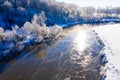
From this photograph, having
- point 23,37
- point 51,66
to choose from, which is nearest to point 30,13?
point 23,37

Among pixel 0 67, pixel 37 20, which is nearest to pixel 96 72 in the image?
pixel 0 67

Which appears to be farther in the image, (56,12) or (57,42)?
(56,12)

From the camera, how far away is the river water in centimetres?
3462

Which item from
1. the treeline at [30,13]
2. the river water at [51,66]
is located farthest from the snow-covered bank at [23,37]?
the treeline at [30,13]

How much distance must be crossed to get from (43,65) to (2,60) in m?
9.94

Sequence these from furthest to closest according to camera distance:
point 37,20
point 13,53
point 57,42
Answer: point 37,20, point 57,42, point 13,53

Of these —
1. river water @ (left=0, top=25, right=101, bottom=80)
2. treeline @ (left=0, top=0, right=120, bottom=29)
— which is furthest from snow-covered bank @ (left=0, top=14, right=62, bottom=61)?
treeline @ (left=0, top=0, right=120, bottom=29)

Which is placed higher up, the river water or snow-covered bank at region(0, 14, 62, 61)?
snow-covered bank at region(0, 14, 62, 61)

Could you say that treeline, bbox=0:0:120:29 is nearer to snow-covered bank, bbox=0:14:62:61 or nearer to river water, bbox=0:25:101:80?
snow-covered bank, bbox=0:14:62:61

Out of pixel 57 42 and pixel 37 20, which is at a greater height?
pixel 37 20

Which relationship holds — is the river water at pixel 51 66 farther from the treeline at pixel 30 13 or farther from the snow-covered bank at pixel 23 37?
the treeline at pixel 30 13

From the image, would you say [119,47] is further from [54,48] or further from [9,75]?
[9,75]

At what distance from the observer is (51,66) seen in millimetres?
39844

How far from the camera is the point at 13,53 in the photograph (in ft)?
158
